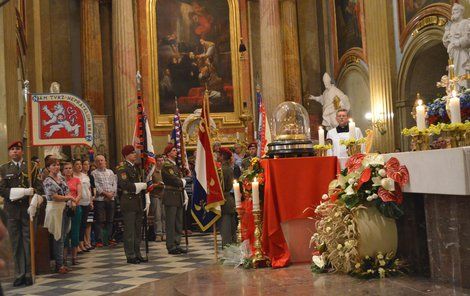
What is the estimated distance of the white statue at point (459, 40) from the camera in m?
10.6

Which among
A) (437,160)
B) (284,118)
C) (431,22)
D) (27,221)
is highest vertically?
(431,22)

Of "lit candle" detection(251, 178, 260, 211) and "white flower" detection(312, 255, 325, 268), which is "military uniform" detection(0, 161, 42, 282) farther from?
"white flower" detection(312, 255, 325, 268)

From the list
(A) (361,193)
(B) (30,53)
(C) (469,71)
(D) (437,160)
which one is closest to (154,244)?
(B) (30,53)

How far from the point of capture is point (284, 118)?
21.3ft

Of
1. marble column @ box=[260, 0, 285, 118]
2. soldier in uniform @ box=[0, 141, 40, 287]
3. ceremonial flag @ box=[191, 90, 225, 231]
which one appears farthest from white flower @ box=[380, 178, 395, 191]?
marble column @ box=[260, 0, 285, 118]

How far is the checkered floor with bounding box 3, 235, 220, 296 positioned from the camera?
6.70 meters

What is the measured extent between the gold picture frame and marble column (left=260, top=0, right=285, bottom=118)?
198 cm

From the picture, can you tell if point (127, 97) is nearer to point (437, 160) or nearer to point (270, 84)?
point (270, 84)

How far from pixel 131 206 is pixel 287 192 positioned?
12.3 ft

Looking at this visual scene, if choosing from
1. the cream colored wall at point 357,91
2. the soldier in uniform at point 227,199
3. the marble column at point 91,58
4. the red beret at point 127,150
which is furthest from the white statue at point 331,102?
the red beret at point 127,150

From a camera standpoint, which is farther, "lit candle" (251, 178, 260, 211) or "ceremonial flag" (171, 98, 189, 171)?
"ceremonial flag" (171, 98, 189, 171)

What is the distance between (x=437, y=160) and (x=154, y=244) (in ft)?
26.6

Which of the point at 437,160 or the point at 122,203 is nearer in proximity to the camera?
the point at 437,160

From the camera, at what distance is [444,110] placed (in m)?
6.08
